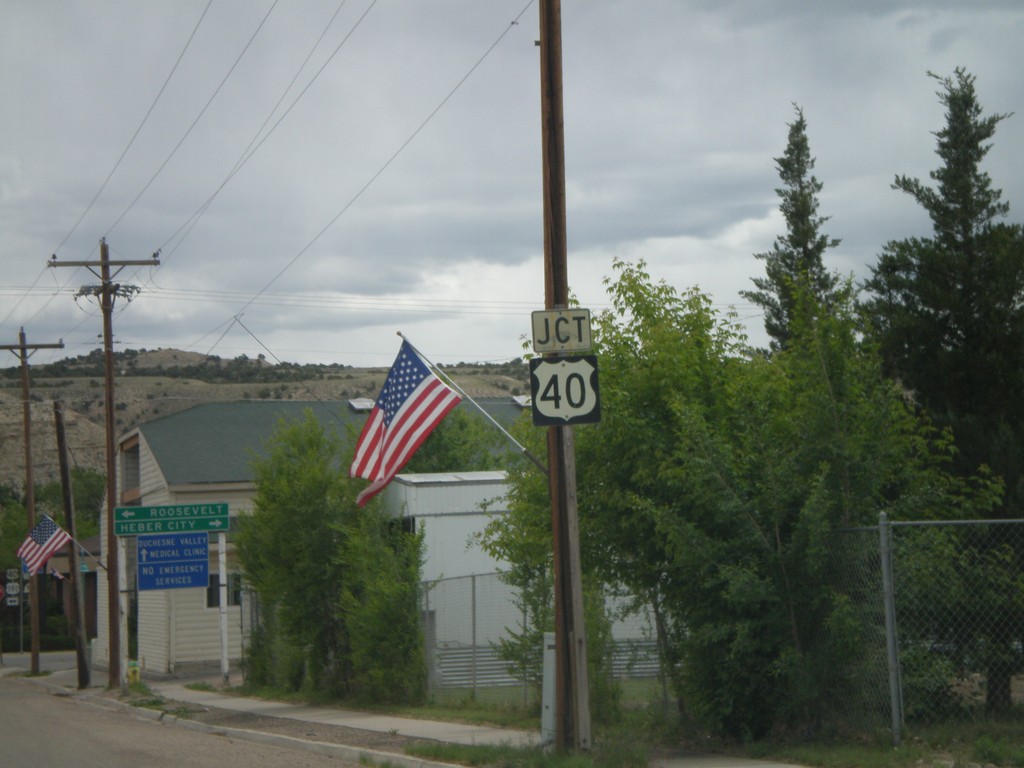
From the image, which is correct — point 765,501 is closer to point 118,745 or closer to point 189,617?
point 118,745

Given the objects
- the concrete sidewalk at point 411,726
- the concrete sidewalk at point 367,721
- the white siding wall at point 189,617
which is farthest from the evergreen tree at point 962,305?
the white siding wall at point 189,617

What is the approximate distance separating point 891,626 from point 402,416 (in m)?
6.51

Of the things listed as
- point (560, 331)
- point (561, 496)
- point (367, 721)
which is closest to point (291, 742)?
point (367, 721)

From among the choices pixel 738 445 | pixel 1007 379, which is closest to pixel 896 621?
pixel 738 445

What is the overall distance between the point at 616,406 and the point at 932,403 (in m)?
3.85

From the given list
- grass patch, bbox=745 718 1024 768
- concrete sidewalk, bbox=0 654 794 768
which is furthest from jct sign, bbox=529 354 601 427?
grass patch, bbox=745 718 1024 768

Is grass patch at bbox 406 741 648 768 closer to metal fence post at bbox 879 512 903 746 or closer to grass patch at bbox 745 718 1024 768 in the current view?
grass patch at bbox 745 718 1024 768

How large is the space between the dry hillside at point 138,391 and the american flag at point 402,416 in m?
82.0

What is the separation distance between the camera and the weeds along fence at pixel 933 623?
38.5ft

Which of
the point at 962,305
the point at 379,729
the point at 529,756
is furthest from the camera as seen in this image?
the point at 379,729

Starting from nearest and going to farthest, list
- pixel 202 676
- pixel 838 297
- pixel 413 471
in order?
pixel 838 297 → pixel 413 471 → pixel 202 676

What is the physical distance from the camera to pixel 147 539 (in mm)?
28062

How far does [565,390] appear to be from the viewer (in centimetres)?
1255

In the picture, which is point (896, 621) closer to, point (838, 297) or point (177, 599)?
point (838, 297)
